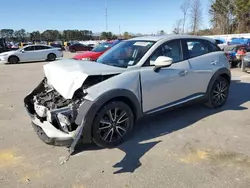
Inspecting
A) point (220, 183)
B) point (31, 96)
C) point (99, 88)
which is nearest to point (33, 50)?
point (31, 96)

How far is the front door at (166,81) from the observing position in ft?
13.2

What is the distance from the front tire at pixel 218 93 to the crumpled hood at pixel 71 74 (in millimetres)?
2472

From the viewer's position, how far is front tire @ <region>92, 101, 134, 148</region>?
139 inches

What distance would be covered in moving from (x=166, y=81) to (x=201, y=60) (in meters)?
1.22

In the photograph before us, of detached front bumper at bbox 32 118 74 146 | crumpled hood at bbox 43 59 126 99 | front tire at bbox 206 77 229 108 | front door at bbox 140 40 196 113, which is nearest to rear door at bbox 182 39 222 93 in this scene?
front door at bbox 140 40 196 113

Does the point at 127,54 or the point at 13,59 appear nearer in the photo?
the point at 127,54

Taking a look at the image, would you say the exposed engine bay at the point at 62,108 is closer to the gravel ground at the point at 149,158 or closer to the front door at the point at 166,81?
the gravel ground at the point at 149,158

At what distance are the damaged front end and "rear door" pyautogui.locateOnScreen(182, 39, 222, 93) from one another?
7.89 feet

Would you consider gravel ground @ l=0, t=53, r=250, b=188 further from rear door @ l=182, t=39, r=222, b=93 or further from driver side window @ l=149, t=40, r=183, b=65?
driver side window @ l=149, t=40, r=183, b=65

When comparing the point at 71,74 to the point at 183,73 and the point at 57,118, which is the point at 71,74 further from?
the point at 183,73

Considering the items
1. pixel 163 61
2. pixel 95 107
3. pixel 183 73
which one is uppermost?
pixel 163 61

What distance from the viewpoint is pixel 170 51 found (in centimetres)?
451

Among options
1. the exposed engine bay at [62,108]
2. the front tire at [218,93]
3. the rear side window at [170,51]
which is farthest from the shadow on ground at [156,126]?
the rear side window at [170,51]

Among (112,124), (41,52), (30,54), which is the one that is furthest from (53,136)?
(41,52)
